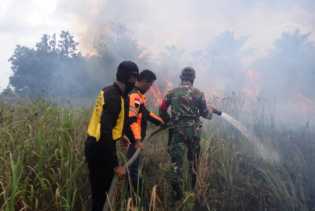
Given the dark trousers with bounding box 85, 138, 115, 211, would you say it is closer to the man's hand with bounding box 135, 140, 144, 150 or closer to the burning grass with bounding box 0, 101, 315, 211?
the burning grass with bounding box 0, 101, 315, 211

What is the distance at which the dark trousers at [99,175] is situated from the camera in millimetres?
3502

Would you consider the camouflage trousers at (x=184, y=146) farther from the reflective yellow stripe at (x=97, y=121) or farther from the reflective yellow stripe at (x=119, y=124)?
the reflective yellow stripe at (x=97, y=121)

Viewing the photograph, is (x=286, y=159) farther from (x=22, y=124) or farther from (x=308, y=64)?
(x=308, y=64)

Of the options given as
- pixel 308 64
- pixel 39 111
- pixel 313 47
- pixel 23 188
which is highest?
pixel 313 47

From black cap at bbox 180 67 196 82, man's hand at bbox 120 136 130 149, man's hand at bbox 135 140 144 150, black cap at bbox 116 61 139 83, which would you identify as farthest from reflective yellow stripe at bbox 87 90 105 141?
black cap at bbox 180 67 196 82

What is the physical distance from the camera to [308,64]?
13859 mm

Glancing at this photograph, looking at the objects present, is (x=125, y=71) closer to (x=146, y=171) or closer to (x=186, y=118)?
(x=186, y=118)

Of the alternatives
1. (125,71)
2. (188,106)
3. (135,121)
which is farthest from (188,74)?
(125,71)

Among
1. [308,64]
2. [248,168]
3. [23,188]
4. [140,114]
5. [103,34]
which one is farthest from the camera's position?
[103,34]

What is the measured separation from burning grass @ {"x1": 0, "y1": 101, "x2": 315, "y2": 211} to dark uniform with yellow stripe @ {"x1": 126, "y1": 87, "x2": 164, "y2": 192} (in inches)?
10.8

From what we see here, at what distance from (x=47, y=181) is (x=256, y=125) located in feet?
17.9

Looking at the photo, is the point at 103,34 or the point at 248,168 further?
the point at 103,34

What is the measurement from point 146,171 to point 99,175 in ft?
5.15

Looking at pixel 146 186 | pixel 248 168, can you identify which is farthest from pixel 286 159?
pixel 146 186
